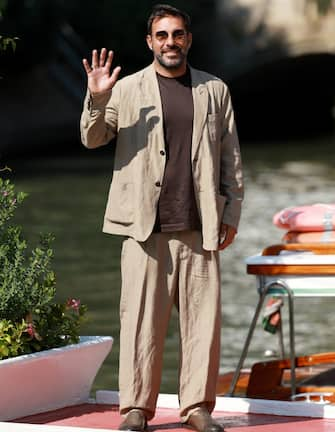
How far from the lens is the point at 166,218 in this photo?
6301 millimetres

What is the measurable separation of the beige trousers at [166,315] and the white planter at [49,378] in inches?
18.1

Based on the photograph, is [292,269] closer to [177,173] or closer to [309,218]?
[309,218]

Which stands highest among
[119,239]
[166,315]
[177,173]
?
[119,239]

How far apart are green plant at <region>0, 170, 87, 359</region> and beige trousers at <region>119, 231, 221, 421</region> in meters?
0.53

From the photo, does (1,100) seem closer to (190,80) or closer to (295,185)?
(295,185)

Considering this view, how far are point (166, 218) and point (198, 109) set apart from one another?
49 cm

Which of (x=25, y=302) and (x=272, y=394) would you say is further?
(x=272, y=394)

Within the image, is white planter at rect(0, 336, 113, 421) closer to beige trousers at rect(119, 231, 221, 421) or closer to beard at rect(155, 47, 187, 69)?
beige trousers at rect(119, 231, 221, 421)

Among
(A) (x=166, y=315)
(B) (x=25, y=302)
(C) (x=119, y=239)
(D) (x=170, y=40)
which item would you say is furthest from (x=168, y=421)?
(C) (x=119, y=239)

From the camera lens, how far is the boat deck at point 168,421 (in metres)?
6.39

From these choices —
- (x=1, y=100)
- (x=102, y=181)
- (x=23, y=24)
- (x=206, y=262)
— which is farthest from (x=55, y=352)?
(x=1, y=100)

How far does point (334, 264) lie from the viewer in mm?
7844

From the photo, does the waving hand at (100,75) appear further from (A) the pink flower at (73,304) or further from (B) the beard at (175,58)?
(A) the pink flower at (73,304)

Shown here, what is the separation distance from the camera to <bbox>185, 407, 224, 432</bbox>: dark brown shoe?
6.18 metres
